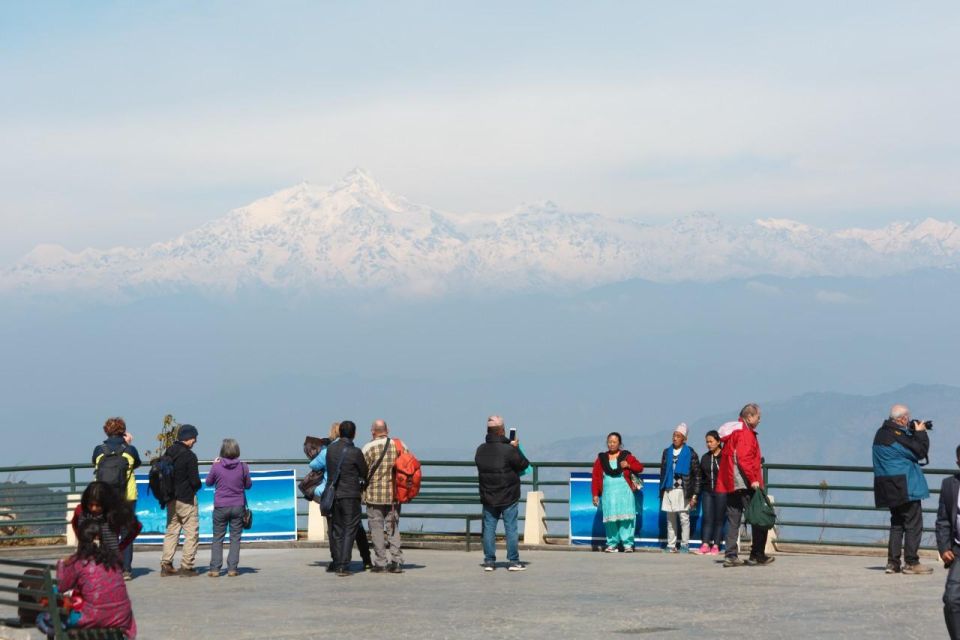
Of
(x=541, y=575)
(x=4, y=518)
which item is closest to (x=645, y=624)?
(x=541, y=575)

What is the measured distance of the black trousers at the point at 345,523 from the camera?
18875mm

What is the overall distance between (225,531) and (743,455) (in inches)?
249

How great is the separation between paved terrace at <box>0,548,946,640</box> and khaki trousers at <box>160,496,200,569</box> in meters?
0.35

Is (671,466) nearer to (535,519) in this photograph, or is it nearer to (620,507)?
(620,507)

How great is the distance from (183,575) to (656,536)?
6777 mm

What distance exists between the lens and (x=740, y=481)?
19.4 meters

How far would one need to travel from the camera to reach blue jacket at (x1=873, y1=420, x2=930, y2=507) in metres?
18.3

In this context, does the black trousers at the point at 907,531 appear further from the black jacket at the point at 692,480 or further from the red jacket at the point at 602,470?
the red jacket at the point at 602,470

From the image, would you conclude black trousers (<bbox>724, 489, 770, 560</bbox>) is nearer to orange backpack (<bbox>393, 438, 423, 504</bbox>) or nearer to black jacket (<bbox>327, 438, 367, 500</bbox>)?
orange backpack (<bbox>393, 438, 423, 504</bbox>)

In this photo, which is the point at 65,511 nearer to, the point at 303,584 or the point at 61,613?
the point at 303,584

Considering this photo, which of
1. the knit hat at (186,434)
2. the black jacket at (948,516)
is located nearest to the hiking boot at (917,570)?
the black jacket at (948,516)

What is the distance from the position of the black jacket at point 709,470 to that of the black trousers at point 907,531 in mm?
2979

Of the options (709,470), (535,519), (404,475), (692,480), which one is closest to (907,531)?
(709,470)

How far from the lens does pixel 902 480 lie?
1833cm
